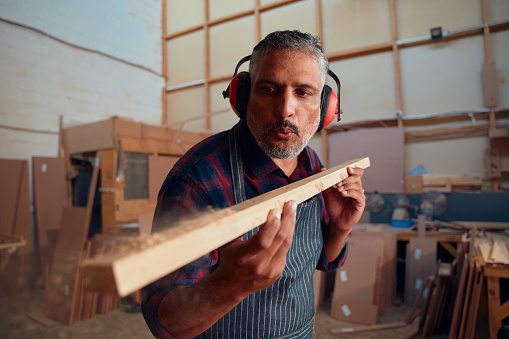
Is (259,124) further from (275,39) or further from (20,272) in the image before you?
(20,272)

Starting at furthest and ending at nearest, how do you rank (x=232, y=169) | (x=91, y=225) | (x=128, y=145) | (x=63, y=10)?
(x=63, y=10), (x=91, y=225), (x=128, y=145), (x=232, y=169)

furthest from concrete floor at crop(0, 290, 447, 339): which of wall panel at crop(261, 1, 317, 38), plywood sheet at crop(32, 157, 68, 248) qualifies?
wall panel at crop(261, 1, 317, 38)

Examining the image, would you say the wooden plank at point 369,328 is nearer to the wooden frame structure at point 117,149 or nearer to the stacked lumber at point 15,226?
the wooden frame structure at point 117,149

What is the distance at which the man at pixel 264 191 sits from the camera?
83cm

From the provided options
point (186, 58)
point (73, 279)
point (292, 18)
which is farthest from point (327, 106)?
point (186, 58)

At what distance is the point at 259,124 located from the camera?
3.85ft

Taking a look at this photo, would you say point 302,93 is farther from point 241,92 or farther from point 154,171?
point 154,171

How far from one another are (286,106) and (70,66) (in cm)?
547

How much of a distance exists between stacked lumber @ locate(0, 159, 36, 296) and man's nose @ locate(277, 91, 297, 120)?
445 cm

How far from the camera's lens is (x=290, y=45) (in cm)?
114

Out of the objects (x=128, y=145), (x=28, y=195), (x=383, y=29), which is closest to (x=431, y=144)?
(x=383, y=29)

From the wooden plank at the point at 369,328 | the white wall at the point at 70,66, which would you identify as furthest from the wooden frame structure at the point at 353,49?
the wooden plank at the point at 369,328

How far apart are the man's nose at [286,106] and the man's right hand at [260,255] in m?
0.50

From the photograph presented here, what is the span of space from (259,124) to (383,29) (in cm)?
496
